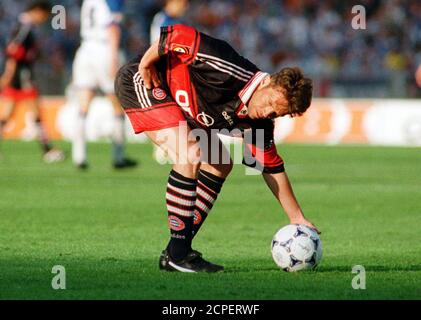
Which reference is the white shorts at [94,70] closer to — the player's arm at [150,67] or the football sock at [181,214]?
the player's arm at [150,67]

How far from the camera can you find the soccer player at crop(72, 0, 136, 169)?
15.4 meters

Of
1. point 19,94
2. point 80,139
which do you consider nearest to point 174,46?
point 80,139

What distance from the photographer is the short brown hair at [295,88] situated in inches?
263

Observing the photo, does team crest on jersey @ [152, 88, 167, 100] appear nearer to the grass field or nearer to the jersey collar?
the jersey collar

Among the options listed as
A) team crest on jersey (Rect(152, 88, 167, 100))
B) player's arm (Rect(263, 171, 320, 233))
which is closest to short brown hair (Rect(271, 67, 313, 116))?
player's arm (Rect(263, 171, 320, 233))

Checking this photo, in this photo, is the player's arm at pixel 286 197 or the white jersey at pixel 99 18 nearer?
the player's arm at pixel 286 197

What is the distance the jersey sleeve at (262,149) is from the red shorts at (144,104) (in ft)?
1.64

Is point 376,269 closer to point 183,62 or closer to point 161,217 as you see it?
point 183,62

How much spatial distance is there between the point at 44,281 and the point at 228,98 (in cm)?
173

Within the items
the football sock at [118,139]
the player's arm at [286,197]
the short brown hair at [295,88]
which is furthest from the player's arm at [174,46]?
the football sock at [118,139]

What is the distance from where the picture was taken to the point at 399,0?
29641 millimetres

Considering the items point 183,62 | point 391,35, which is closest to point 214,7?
point 391,35

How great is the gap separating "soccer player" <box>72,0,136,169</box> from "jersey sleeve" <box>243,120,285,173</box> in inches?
317
